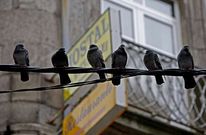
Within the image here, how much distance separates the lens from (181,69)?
10.1 metres

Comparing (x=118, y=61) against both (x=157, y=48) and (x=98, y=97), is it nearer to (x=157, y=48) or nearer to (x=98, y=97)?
(x=98, y=97)

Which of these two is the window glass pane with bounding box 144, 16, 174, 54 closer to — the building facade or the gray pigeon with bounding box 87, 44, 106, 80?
the building facade

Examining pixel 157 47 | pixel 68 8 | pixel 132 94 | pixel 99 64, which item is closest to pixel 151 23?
pixel 157 47

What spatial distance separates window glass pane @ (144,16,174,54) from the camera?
18125 mm

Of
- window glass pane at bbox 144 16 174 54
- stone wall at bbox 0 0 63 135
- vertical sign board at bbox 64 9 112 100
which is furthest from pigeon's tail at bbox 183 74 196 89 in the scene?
window glass pane at bbox 144 16 174 54

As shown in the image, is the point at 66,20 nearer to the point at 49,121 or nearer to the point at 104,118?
the point at 49,121

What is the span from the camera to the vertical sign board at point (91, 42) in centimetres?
1506

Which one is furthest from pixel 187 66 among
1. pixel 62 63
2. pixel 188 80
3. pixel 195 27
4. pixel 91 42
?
pixel 195 27

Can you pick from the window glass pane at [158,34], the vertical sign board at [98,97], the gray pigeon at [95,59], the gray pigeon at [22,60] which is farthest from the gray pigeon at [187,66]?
the window glass pane at [158,34]

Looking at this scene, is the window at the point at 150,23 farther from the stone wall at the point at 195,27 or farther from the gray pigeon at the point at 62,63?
the gray pigeon at the point at 62,63

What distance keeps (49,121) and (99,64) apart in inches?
205

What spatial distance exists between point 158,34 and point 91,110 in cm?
394

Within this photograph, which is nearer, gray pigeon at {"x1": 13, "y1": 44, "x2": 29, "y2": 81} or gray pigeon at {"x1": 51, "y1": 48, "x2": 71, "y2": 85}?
gray pigeon at {"x1": 51, "y1": 48, "x2": 71, "y2": 85}

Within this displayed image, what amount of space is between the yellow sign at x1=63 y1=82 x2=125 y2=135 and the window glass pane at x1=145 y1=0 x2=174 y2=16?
4106mm
